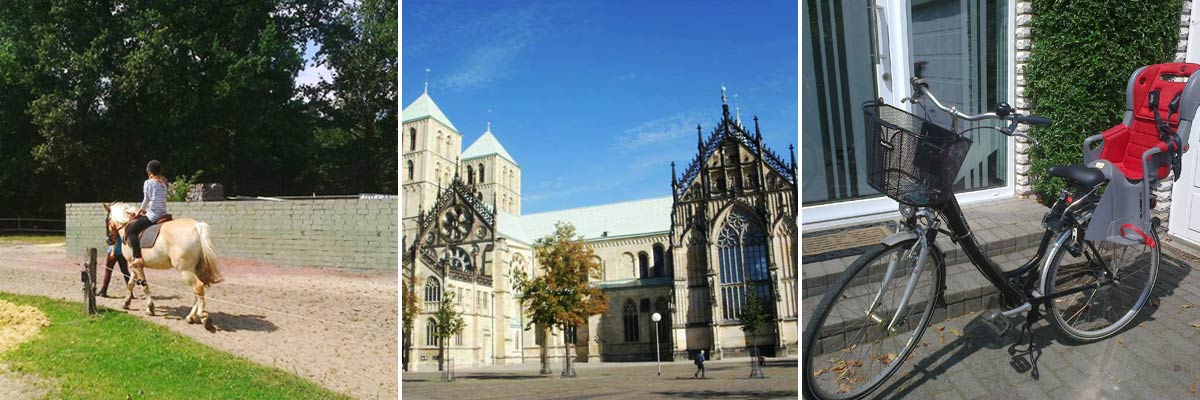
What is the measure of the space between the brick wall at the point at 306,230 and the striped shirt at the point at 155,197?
5 centimetres

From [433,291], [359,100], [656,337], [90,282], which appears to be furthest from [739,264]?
[90,282]

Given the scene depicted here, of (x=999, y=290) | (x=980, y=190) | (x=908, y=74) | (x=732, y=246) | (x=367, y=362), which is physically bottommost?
(x=367, y=362)

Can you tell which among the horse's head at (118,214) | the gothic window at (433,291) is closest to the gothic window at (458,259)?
the gothic window at (433,291)

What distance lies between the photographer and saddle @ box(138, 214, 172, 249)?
4.04 metres

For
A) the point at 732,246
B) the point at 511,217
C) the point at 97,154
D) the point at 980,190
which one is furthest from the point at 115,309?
the point at 980,190

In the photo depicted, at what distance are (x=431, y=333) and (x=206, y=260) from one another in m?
1.45

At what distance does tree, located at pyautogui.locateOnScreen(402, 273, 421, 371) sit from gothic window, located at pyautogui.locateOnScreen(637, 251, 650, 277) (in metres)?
1.00

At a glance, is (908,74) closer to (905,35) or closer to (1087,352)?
(905,35)

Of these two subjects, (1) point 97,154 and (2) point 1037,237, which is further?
(1) point 97,154

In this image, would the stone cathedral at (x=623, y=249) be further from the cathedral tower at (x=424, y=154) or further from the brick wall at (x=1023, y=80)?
the brick wall at (x=1023, y=80)

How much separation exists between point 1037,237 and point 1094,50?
1.49 m

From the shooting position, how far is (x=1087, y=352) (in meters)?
3.46

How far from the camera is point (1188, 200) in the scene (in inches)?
181

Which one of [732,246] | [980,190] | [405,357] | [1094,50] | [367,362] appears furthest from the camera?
[980,190]
